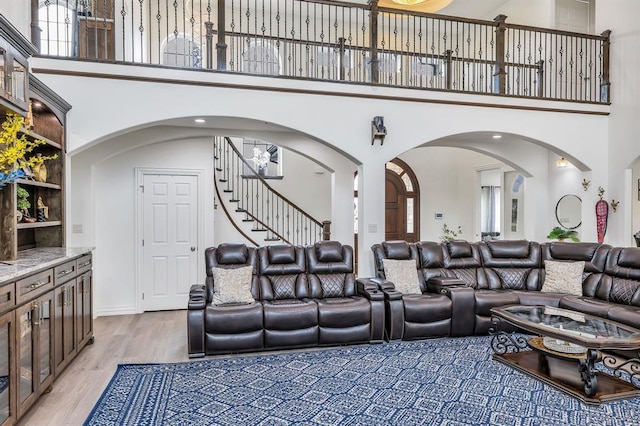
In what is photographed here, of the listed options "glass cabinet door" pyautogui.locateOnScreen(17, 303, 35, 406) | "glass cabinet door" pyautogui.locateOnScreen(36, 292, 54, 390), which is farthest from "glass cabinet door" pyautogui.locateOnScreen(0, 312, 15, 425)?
"glass cabinet door" pyautogui.locateOnScreen(36, 292, 54, 390)

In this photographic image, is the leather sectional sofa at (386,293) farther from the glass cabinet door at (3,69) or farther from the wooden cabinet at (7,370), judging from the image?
the glass cabinet door at (3,69)

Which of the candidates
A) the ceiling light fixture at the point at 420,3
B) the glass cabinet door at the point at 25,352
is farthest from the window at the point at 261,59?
the glass cabinet door at the point at 25,352

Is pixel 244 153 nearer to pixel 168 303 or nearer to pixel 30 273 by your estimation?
pixel 168 303

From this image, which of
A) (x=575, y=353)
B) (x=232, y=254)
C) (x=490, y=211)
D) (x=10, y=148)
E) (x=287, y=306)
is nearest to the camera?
(x=10, y=148)

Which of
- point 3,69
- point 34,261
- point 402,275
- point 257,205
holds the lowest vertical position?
point 402,275

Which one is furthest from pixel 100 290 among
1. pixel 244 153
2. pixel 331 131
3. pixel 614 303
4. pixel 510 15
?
pixel 510 15

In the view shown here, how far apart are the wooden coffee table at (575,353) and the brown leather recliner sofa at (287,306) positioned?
1457mm

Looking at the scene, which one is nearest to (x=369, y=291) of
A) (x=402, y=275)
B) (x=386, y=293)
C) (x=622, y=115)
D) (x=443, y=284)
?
(x=386, y=293)

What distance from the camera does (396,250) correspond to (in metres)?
5.39

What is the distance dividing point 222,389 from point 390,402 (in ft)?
4.47

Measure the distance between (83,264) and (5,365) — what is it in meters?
1.77

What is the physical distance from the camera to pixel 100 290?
604cm

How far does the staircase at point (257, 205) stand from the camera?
299 inches

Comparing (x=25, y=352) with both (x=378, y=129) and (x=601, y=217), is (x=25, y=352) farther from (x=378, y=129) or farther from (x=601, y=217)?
(x=601, y=217)
